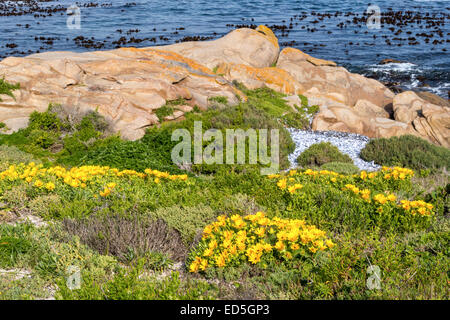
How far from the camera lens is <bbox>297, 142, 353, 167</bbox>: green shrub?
1226cm

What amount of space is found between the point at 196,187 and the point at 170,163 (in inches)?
135

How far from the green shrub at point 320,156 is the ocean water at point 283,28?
15.7 meters

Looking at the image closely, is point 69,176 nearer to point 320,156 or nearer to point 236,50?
point 320,156

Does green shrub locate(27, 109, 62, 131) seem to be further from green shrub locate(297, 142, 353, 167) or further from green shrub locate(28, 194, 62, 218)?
green shrub locate(297, 142, 353, 167)

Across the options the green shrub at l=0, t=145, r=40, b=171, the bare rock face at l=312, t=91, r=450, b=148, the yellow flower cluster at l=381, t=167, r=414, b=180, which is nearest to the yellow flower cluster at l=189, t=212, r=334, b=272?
the yellow flower cluster at l=381, t=167, r=414, b=180

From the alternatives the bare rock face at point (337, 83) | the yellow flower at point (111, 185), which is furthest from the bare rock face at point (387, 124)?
the yellow flower at point (111, 185)

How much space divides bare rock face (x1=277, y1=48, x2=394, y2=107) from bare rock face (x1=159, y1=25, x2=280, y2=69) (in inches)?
49.2

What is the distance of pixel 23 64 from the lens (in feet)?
46.3

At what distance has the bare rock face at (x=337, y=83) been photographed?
72.4 ft

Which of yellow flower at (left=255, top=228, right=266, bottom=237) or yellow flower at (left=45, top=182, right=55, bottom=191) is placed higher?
yellow flower at (left=255, top=228, right=266, bottom=237)

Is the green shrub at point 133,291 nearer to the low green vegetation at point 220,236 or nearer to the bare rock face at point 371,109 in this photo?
the low green vegetation at point 220,236

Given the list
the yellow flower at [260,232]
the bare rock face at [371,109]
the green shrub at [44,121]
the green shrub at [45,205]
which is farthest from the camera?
the bare rock face at [371,109]
